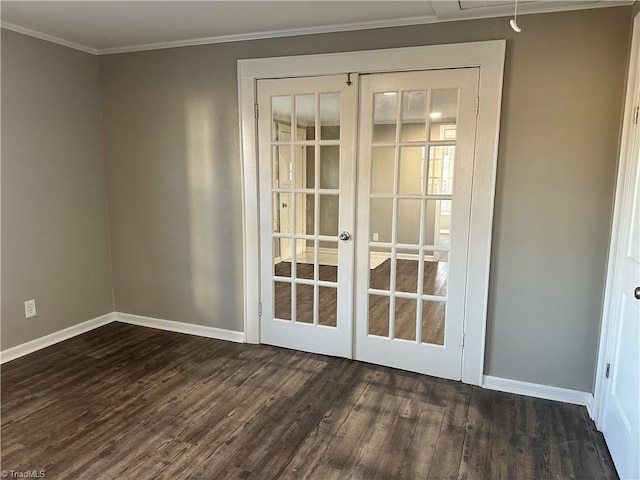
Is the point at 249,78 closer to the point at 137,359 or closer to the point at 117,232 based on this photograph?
the point at 117,232

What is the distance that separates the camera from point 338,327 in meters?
3.19

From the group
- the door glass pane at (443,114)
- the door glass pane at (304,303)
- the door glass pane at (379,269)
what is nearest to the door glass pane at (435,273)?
the door glass pane at (379,269)

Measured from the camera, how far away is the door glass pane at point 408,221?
285cm

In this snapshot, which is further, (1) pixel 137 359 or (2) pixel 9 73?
(1) pixel 137 359

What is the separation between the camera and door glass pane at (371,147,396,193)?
9.41ft

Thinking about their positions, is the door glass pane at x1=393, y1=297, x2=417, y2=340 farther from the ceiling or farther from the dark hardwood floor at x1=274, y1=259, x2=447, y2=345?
the ceiling

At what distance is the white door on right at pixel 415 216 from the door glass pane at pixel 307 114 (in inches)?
14.3

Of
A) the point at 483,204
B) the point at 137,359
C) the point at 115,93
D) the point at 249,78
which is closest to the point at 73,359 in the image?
the point at 137,359

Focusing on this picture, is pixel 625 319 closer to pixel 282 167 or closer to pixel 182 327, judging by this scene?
pixel 282 167

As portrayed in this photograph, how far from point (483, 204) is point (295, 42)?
5.59ft

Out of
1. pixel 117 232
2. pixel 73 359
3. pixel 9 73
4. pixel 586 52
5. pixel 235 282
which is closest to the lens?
pixel 586 52

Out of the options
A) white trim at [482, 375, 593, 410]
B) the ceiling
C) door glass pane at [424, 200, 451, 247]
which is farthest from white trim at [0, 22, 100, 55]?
white trim at [482, 375, 593, 410]

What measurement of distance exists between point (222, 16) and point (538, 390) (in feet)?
10.2

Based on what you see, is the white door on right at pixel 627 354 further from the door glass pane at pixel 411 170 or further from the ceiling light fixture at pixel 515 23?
the door glass pane at pixel 411 170
